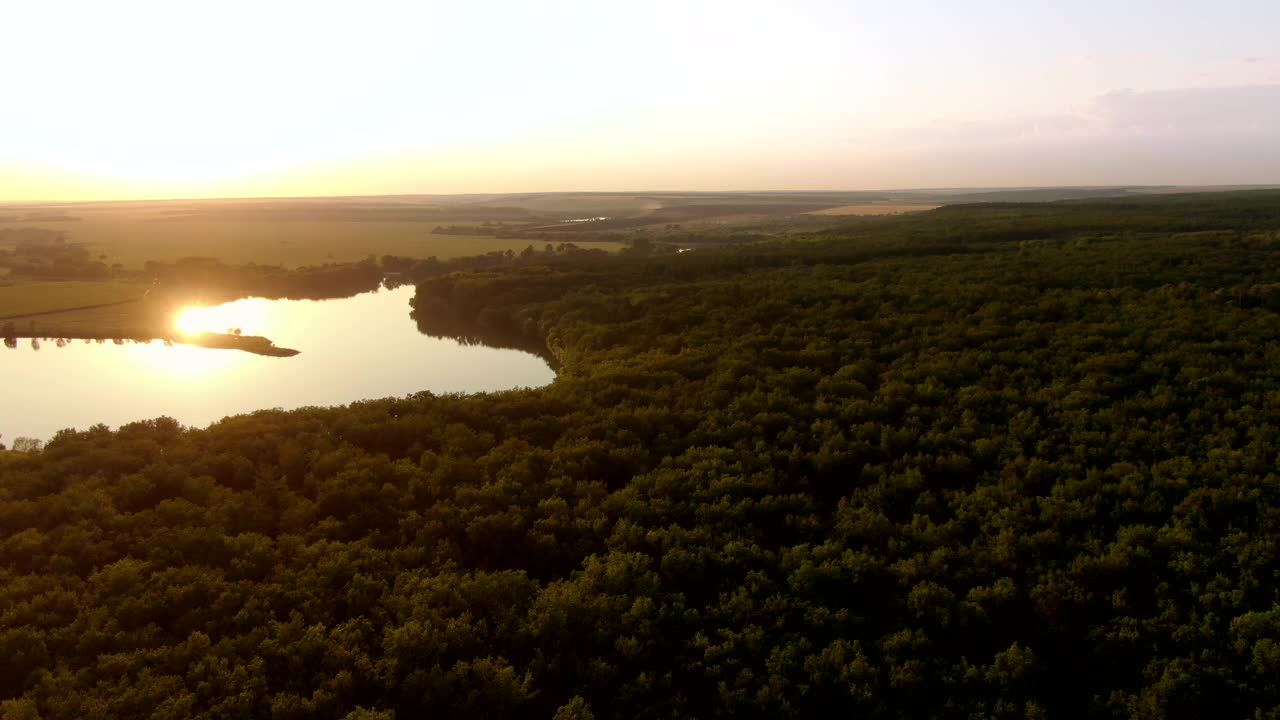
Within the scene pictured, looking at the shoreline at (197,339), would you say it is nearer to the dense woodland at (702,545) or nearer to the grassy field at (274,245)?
the dense woodland at (702,545)

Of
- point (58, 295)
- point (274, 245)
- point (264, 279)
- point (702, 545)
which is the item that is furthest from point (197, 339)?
point (274, 245)

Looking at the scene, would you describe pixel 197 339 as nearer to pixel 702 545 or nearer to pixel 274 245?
pixel 702 545

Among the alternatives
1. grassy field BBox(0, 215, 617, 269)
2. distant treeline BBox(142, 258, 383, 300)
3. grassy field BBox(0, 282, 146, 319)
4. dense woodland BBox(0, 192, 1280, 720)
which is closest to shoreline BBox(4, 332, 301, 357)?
grassy field BBox(0, 282, 146, 319)


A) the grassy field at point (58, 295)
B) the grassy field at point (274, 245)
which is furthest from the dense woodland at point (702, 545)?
the grassy field at point (274, 245)

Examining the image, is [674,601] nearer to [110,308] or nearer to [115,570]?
[115,570]

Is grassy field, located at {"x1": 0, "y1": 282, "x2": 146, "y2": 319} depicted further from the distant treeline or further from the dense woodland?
the dense woodland

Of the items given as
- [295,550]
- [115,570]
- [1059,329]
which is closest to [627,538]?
[295,550]

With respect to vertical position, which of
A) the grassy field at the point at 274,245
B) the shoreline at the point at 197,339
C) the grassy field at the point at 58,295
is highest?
the grassy field at the point at 274,245
